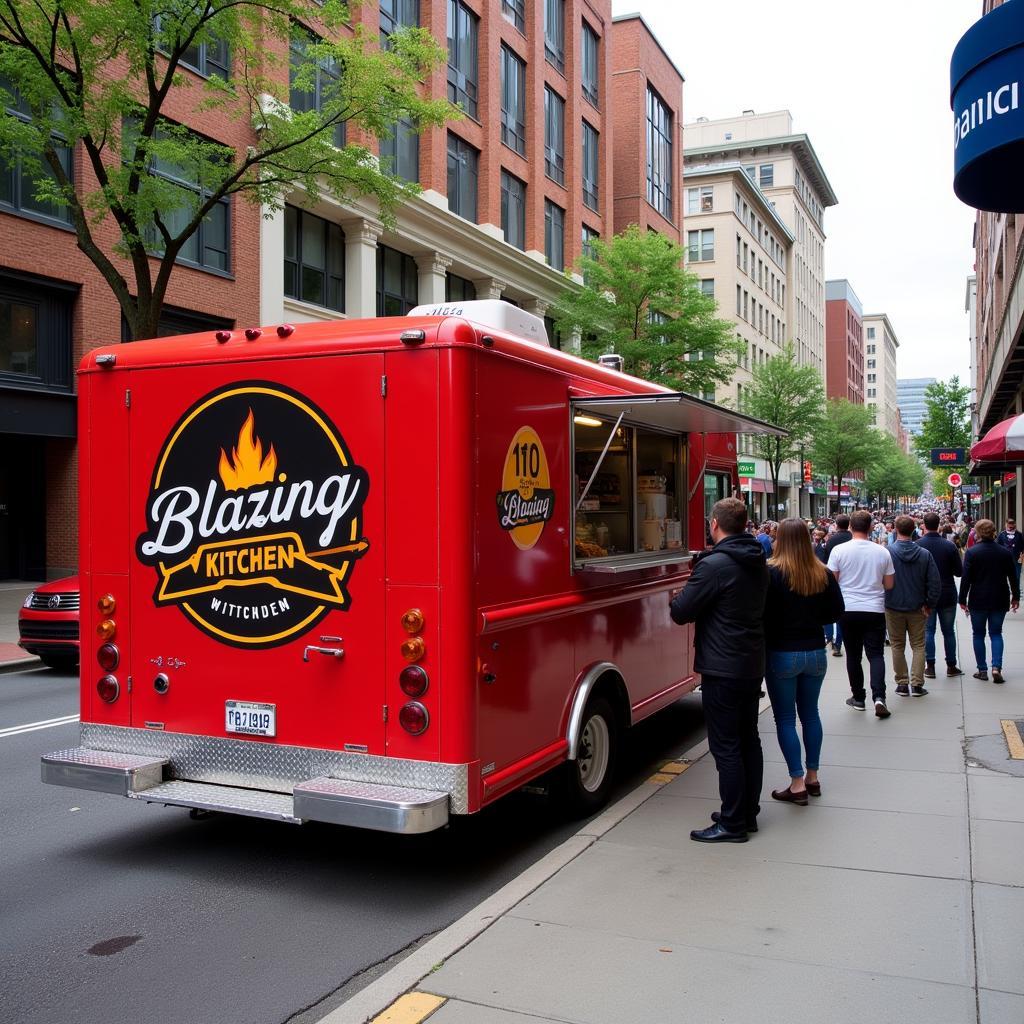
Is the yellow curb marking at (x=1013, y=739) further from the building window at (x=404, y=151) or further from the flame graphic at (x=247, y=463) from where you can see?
the building window at (x=404, y=151)

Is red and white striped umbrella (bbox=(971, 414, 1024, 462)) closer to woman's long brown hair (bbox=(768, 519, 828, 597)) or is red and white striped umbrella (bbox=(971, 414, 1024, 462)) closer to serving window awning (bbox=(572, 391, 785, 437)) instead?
serving window awning (bbox=(572, 391, 785, 437))

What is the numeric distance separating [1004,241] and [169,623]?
2750 centimetres

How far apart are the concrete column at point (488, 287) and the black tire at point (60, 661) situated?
21.1 m

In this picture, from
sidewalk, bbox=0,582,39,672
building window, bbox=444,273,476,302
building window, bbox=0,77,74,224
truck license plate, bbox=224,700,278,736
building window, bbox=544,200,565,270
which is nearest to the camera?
truck license plate, bbox=224,700,278,736

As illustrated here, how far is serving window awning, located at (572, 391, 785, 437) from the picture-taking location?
20.0ft

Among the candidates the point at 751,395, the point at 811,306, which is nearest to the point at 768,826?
the point at 751,395

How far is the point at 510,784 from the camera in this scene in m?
5.14

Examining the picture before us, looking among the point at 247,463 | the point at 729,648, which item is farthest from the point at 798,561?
the point at 247,463

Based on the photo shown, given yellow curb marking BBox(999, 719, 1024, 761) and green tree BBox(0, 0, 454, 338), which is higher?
green tree BBox(0, 0, 454, 338)

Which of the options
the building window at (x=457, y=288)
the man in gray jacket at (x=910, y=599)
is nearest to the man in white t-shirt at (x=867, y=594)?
the man in gray jacket at (x=910, y=599)

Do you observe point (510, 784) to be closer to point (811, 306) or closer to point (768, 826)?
point (768, 826)

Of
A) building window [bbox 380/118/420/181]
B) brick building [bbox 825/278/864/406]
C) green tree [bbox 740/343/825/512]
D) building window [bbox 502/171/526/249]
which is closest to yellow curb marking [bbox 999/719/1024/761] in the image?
building window [bbox 380/118/420/181]

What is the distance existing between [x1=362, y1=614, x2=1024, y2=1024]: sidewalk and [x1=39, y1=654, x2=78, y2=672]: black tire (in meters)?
8.70

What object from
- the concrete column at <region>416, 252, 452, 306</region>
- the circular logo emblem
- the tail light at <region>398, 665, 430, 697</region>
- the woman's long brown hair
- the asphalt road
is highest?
the concrete column at <region>416, 252, 452, 306</region>
